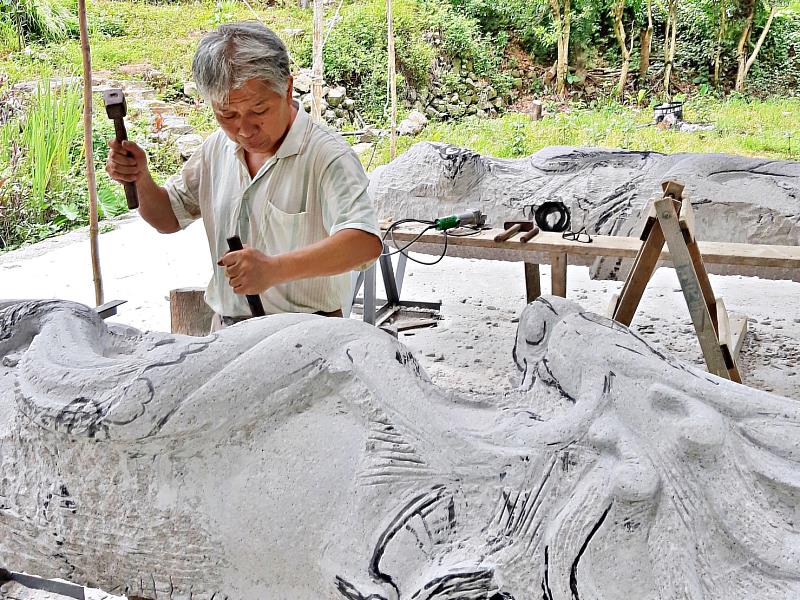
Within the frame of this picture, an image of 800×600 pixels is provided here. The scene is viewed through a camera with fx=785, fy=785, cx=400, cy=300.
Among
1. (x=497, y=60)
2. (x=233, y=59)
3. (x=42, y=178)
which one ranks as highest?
(x=497, y=60)

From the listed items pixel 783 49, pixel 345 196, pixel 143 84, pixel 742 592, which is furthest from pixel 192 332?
pixel 783 49

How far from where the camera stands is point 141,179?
2020mm

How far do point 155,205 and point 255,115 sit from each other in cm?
45

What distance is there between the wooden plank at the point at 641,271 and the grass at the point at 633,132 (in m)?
5.53

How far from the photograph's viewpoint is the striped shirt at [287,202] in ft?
6.31

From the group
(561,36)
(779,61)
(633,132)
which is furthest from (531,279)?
(779,61)

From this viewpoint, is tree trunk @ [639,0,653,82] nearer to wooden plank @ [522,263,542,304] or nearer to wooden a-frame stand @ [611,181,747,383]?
wooden plank @ [522,263,542,304]

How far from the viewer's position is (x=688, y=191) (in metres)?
4.05

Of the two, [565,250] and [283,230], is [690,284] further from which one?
[283,230]

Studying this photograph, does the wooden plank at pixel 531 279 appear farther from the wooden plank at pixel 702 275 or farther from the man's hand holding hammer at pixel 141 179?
the man's hand holding hammer at pixel 141 179

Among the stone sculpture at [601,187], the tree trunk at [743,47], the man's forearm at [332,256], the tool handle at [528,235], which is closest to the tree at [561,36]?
the tree trunk at [743,47]

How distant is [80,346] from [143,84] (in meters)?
9.24

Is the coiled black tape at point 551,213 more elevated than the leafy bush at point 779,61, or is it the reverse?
the leafy bush at point 779,61

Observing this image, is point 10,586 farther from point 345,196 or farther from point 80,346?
point 345,196
